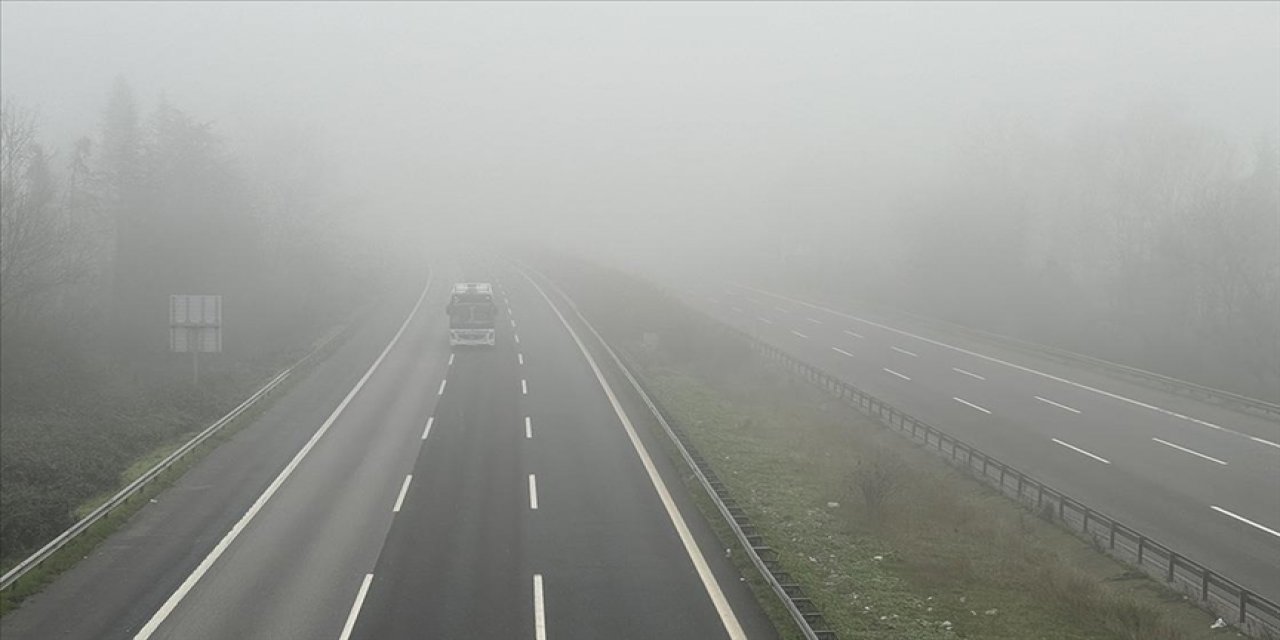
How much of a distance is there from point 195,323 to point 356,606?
21.6 metres

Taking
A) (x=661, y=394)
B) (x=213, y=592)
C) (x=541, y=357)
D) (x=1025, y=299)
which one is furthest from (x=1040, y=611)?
(x=1025, y=299)

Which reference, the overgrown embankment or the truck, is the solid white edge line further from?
the truck

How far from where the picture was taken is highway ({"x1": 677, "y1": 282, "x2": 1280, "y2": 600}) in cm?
2030

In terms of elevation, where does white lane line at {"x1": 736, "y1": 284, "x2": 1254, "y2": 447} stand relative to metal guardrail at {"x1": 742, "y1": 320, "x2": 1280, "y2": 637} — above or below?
above

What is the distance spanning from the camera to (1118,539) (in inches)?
776

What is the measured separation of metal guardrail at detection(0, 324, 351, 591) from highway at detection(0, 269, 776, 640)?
57 centimetres

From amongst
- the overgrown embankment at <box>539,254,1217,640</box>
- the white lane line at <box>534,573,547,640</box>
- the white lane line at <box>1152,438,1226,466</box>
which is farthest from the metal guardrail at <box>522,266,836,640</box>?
the white lane line at <box>1152,438,1226,466</box>

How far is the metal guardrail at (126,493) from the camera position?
15.1 m

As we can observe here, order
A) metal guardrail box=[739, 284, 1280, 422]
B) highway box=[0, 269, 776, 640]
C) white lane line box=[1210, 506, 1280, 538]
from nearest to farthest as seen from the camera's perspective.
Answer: highway box=[0, 269, 776, 640] < white lane line box=[1210, 506, 1280, 538] < metal guardrail box=[739, 284, 1280, 422]

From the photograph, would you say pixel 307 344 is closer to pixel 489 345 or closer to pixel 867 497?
pixel 489 345

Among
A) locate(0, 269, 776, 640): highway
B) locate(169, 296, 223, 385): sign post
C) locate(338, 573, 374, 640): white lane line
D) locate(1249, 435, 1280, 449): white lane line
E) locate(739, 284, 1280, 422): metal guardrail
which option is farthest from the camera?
locate(739, 284, 1280, 422): metal guardrail

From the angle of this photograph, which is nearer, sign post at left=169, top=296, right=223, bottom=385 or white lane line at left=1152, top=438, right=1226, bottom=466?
white lane line at left=1152, top=438, right=1226, bottom=466

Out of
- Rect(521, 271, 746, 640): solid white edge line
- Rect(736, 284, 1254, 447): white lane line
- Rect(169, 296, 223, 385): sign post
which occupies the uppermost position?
Rect(169, 296, 223, 385): sign post

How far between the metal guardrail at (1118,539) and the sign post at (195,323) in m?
24.4
